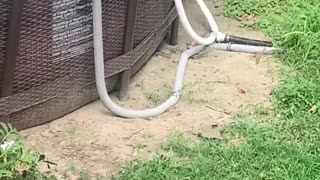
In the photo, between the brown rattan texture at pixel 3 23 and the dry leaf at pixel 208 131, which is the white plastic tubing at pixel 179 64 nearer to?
the dry leaf at pixel 208 131

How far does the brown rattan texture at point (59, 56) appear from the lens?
3.80m

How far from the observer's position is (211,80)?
464 centimetres

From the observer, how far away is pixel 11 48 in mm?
3721

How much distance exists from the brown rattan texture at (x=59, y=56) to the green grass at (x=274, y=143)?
598mm

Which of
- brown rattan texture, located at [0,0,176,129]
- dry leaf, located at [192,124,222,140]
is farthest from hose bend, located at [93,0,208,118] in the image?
dry leaf, located at [192,124,222,140]

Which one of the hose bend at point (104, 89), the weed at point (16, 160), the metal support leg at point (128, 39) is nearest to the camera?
the weed at point (16, 160)

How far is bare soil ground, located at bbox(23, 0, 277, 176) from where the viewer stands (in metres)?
3.88

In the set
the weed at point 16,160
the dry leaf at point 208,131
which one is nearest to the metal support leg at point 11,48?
the weed at point 16,160

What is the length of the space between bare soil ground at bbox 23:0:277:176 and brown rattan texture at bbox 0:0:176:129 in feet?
0.36

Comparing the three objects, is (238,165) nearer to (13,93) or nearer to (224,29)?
(13,93)

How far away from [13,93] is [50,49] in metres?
0.29

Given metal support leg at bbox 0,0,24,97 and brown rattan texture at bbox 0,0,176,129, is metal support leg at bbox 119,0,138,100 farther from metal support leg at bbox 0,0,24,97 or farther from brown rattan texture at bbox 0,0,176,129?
metal support leg at bbox 0,0,24,97

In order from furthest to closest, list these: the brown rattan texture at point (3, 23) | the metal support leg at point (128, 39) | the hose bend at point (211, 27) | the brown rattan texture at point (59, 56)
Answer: the hose bend at point (211, 27)
the metal support leg at point (128, 39)
the brown rattan texture at point (59, 56)
the brown rattan texture at point (3, 23)

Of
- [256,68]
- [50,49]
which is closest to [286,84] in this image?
[256,68]
